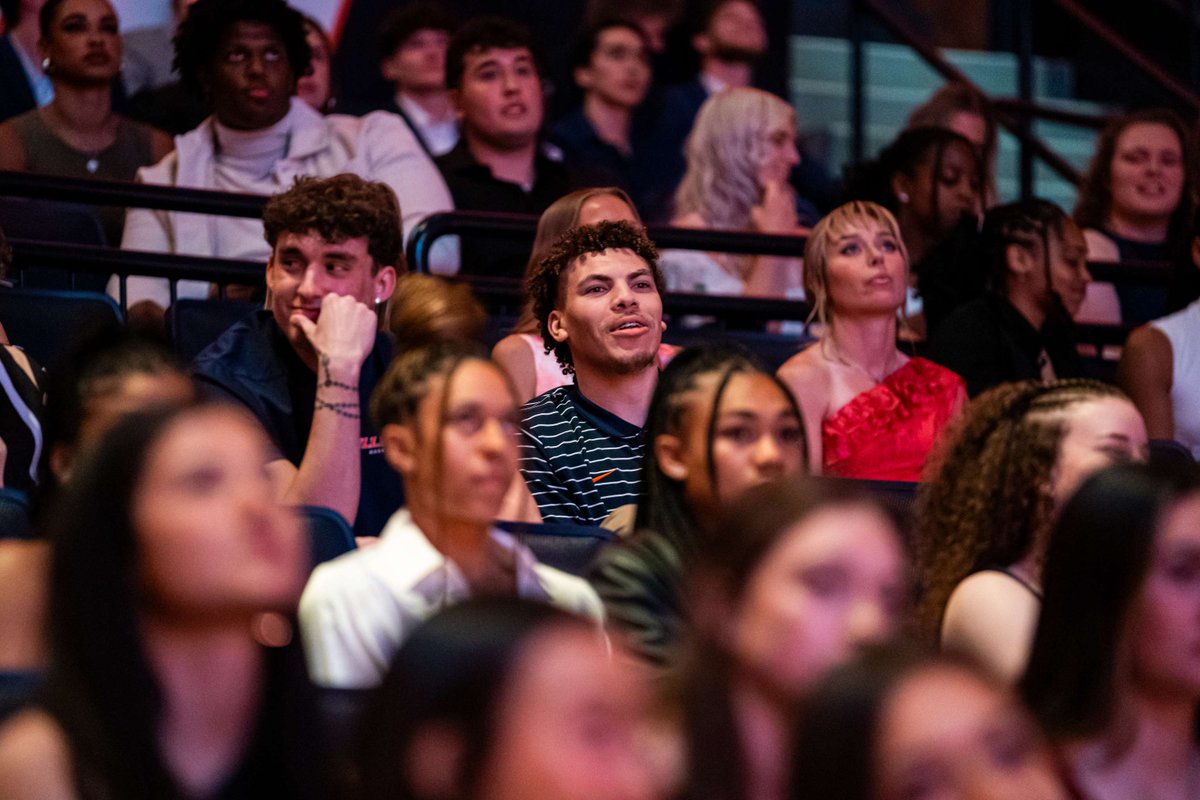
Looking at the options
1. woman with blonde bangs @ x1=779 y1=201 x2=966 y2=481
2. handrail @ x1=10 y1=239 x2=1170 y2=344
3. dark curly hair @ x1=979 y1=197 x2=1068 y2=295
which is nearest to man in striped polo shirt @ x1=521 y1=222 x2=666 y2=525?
woman with blonde bangs @ x1=779 y1=201 x2=966 y2=481

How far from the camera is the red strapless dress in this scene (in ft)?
11.1

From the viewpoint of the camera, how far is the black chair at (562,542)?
8.07 ft

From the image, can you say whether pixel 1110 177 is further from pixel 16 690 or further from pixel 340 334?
pixel 16 690

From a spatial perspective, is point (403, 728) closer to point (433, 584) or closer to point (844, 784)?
point (844, 784)

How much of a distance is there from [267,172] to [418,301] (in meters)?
1.74

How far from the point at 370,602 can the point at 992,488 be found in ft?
→ 2.75

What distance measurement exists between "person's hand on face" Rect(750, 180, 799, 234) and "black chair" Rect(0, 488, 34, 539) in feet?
8.88

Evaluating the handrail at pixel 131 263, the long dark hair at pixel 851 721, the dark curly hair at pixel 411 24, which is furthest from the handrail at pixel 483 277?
the long dark hair at pixel 851 721

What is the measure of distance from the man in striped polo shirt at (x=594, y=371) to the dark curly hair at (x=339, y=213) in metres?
0.29

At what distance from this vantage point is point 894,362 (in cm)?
358

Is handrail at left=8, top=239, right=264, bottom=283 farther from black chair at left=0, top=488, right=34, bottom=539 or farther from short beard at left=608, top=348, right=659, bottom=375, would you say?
black chair at left=0, top=488, right=34, bottom=539

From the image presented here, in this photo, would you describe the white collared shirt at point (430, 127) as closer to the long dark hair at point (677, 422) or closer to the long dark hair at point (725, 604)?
the long dark hair at point (677, 422)

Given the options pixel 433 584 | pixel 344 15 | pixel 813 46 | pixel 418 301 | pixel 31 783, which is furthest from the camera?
pixel 813 46

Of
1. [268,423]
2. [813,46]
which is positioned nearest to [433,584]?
[268,423]
